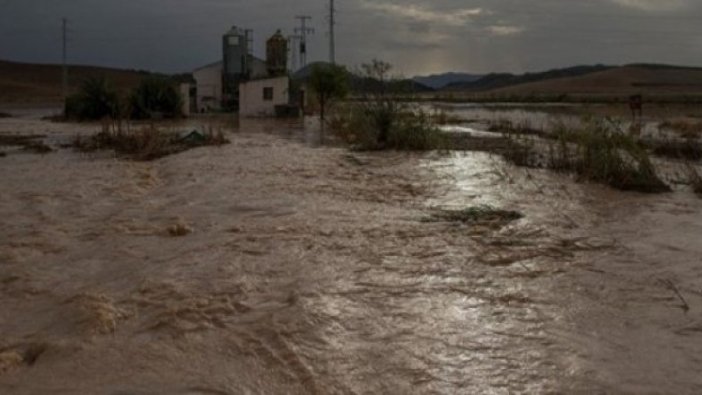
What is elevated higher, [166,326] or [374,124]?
[374,124]

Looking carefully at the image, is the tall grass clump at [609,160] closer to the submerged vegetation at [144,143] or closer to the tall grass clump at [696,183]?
the tall grass clump at [696,183]

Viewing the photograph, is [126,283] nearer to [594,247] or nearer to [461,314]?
[461,314]

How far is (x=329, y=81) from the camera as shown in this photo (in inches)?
1794

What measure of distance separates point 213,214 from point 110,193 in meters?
3.01

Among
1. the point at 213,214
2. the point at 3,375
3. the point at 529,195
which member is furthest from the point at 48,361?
the point at 529,195

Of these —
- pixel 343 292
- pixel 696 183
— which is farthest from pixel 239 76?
pixel 343 292

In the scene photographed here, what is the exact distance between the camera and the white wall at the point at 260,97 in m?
48.7

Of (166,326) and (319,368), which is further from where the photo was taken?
(166,326)

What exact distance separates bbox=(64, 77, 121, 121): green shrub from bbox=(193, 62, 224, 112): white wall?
402 inches

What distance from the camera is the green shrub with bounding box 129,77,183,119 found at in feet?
149

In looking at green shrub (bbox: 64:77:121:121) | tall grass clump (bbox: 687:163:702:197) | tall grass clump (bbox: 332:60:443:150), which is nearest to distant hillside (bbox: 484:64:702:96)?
green shrub (bbox: 64:77:121:121)

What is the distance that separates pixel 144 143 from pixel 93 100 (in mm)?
24275

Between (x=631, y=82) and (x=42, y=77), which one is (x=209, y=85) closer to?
(x=42, y=77)

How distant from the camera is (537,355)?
570 cm
